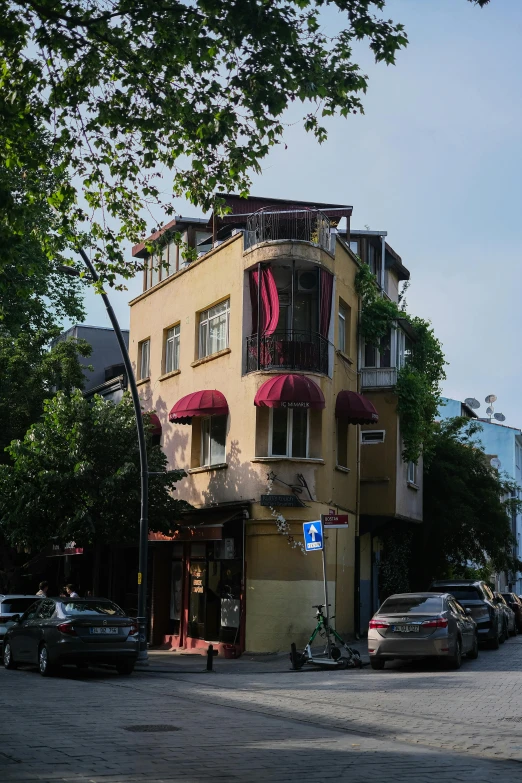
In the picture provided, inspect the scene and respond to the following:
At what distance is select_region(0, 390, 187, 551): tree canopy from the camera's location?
25250 millimetres

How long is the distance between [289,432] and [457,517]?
10.3 m

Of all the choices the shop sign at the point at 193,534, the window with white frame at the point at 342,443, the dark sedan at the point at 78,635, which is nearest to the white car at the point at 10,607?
the dark sedan at the point at 78,635

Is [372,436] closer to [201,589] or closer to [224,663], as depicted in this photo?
[201,589]

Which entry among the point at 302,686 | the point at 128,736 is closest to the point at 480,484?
the point at 302,686

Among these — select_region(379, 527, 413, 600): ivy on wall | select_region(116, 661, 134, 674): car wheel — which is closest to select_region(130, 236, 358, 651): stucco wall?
select_region(379, 527, 413, 600): ivy on wall

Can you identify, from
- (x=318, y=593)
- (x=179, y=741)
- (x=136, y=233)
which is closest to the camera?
(x=179, y=741)

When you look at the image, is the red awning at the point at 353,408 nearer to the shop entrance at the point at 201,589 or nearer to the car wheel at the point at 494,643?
the shop entrance at the point at 201,589

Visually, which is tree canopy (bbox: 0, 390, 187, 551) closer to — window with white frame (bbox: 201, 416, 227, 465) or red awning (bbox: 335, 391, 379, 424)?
window with white frame (bbox: 201, 416, 227, 465)

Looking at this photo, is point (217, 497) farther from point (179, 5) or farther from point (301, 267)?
point (179, 5)

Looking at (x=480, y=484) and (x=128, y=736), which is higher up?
(x=480, y=484)

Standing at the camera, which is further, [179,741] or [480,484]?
[480,484]

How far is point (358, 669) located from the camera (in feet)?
68.3

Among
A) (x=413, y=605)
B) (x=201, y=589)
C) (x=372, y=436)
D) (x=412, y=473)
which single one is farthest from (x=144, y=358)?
(x=413, y=605)

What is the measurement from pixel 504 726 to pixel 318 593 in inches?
523
